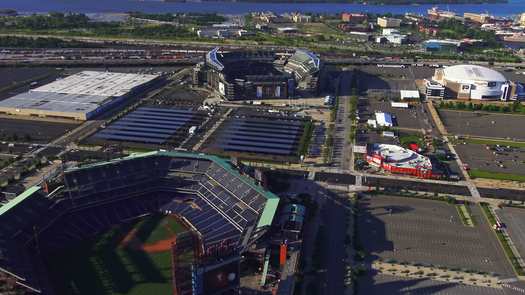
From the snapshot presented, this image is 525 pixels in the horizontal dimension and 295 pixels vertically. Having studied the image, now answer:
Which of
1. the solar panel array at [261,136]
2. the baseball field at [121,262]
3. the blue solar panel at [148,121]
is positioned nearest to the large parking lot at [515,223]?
the solar panel array at [261,136]

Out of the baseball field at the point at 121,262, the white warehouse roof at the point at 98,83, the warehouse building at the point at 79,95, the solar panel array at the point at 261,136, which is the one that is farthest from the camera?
the white warehouse roof at the point at 98,83

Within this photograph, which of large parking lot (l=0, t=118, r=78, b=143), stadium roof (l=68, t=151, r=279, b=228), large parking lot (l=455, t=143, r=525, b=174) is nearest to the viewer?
stadium roof (l=68, t=151, r=279, b=228)

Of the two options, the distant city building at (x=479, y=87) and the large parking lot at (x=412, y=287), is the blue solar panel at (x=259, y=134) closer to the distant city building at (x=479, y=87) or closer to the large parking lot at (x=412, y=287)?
the large parking lot at (x=412, y=287)

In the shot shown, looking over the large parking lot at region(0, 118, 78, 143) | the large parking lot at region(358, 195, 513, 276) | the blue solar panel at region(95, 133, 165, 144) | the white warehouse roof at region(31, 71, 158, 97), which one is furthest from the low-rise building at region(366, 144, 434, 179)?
the white warehouse roof at region(31, 71, 158, 97)

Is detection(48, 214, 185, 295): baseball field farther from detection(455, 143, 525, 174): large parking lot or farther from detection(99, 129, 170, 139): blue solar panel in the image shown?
detection(455, 143, 525, 174): large parking lot

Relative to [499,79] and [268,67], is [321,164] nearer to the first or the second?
[268,67]

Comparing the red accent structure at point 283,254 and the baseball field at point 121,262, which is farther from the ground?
the red accent structure at point 283,254

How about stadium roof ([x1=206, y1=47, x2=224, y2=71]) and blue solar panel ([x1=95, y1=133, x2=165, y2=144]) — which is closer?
blue solar panel ([x1=95, y1=133, x2=165, y2=144])
